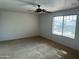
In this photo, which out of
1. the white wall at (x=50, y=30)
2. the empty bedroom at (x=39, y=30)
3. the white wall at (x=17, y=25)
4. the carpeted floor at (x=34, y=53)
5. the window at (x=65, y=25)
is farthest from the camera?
the white wall at (x=17, y=25)

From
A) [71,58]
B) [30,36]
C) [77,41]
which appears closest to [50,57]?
[71,58]

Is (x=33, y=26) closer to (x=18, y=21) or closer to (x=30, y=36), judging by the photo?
(x=30, y=36)

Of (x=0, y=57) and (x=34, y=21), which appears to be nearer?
A: (x=0, y=57)

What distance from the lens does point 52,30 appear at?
16.6ft

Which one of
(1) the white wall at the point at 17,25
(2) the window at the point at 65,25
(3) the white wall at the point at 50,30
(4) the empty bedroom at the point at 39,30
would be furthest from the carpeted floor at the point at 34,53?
(1) the white wall at the point at 17,25

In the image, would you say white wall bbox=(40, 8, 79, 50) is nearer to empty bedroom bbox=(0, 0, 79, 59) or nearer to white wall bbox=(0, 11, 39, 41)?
empty bedroom bbox=(0, 0, 79, 59)

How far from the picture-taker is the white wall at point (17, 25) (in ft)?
15.6

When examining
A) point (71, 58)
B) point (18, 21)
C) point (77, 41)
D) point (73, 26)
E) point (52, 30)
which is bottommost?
point (71, 58)

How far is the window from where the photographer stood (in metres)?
3.73

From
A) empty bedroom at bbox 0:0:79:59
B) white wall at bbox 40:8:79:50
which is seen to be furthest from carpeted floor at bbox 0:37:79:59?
white wall at bbox 40:8:79:50

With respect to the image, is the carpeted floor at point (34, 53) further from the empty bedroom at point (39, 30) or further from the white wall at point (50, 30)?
the white wall at point (50, 30)

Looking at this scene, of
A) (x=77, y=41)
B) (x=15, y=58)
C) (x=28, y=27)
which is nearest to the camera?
(x=15, y=58)

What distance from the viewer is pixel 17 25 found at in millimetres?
5285

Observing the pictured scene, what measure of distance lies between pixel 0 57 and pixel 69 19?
12.8ft
